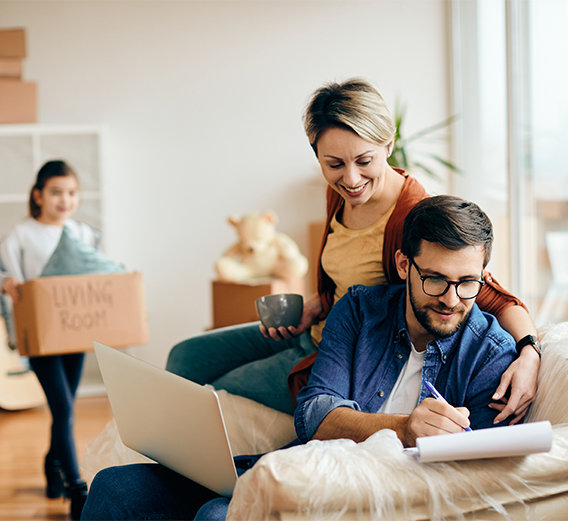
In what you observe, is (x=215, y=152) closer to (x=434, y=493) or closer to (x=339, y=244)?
(x=339, y=244)

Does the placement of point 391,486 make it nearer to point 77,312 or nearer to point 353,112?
point 353,112

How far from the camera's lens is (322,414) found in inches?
51.0

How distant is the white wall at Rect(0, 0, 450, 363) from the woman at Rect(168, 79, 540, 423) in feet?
7.60

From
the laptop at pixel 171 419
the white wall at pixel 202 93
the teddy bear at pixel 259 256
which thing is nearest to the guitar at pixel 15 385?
the white wall at pixel 202 93

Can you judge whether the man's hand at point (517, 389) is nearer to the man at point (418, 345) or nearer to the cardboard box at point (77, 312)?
the man at point (418, 345)

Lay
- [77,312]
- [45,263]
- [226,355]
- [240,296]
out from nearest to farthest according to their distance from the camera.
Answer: [226,355] → [77,312] → [45,263] → [240,296]

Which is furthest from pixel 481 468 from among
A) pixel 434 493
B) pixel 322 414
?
pixel 322 414

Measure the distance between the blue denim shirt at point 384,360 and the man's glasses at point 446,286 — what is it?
103 millimetres

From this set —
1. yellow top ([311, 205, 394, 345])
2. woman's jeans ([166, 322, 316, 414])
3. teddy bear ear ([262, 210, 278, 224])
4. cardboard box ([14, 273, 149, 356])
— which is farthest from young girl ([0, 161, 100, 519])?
yellow top ([311, 205, 394, 345])

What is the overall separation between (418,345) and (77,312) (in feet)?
4.71

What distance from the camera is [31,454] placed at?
3061mm

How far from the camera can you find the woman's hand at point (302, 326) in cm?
172

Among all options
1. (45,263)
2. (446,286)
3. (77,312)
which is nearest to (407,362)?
(446,286)

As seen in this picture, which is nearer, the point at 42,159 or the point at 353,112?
the point at 353,112
